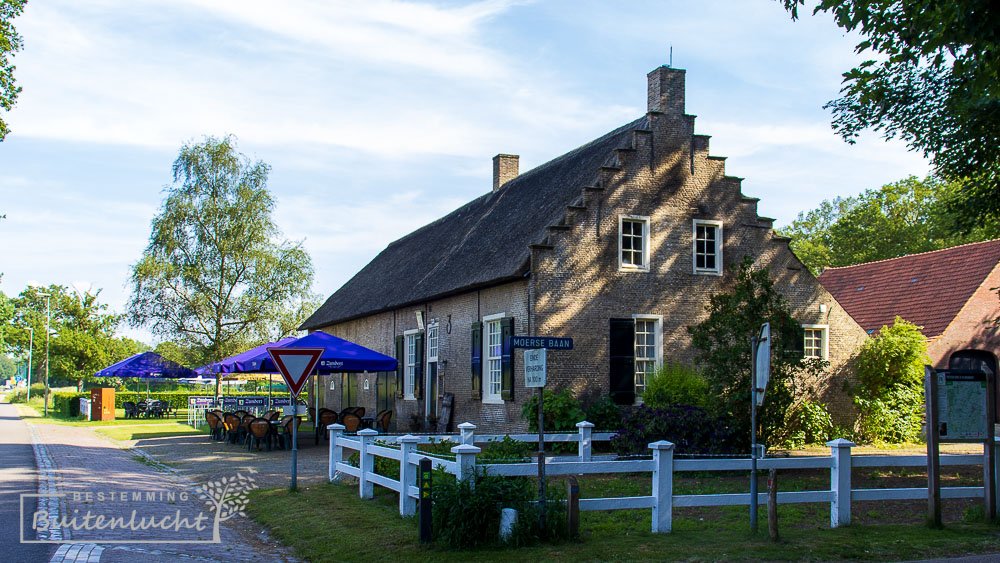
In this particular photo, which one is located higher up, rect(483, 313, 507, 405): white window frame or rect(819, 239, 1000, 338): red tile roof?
rect(819, 239, 1000, 338): red tile roof

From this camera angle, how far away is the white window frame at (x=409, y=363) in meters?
26.4

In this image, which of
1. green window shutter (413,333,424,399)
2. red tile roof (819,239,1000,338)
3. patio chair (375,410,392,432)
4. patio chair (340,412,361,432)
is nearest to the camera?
patio chair (340,412,361,432)

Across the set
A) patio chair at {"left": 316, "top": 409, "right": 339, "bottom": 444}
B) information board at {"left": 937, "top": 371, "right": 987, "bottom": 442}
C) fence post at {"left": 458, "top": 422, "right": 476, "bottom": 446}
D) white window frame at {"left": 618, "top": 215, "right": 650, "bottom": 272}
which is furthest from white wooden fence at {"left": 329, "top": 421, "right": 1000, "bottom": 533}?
patio chair at {"left": 316, "top": 409, "right": 339, "bottom": 444}

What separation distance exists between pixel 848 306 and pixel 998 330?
20.4 feet

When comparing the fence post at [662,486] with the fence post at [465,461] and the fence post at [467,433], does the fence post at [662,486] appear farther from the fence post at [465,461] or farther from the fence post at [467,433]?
the fence post at [467,433]

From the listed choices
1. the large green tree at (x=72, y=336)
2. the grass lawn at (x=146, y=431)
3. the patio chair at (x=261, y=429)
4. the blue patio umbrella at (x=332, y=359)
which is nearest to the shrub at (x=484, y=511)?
the blue patio umbrella at (x=332, y=359)

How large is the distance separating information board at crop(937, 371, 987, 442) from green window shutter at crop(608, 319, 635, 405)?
941cm

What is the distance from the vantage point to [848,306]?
3306 cm

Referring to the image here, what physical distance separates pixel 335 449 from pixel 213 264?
28.3 metres

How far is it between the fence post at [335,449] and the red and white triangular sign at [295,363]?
1.02m

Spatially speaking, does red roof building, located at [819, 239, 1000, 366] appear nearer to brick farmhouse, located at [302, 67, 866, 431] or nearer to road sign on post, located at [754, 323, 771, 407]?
brick farmhouse, located at [302, 67, 866, 431]

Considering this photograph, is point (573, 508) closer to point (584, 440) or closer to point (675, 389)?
point (584, 440)

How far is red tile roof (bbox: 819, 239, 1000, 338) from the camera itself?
91.9 ft

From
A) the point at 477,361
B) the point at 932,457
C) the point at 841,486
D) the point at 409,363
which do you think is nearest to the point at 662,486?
the point at 841,486
